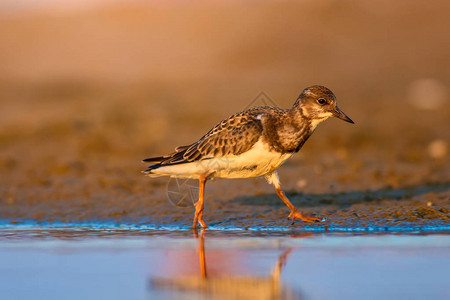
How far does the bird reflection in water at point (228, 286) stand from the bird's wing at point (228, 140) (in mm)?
2996

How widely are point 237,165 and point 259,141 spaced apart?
0.42 metres

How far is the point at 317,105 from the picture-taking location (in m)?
9.98

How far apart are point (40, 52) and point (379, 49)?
1306 centimetres

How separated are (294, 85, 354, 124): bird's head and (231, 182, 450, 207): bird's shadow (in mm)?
1682

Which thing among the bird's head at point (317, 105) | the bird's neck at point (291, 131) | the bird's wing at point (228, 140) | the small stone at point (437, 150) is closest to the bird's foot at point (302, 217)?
the bird's neck at point (291, 131)

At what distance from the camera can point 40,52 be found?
3122 cm

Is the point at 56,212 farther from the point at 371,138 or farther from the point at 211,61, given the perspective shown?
the point at 211,61

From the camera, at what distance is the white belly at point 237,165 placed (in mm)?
9750

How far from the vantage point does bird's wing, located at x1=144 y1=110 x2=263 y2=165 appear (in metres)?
9.82

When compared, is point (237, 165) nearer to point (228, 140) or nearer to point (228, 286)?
point (228, 140)

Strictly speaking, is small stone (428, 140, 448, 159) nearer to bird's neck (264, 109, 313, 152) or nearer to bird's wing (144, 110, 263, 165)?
bird's neck (264, 109, 313, 152)

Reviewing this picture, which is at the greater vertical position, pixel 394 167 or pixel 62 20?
pixel 62 20

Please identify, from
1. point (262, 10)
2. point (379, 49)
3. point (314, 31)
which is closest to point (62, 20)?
point (262, 10)

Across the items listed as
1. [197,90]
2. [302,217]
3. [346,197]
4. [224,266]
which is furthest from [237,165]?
[197,90]
